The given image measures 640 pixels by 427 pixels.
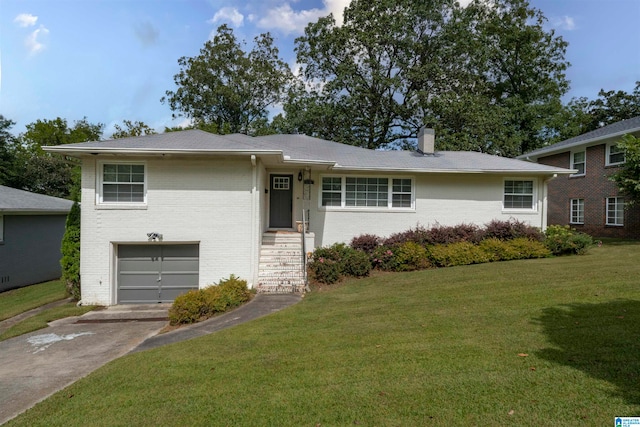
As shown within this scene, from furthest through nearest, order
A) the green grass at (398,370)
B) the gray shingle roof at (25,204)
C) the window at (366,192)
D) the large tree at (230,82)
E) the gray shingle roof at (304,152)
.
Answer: the large tree at (230,82), the gray shingle roof at (25,204), the window at (366,192), the gray shingle roof at (304,152), the green grass at (398,370)

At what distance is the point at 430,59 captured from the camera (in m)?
26.0

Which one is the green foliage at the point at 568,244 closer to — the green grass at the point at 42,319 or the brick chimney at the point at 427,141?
the brick chimney at the point at 427,141

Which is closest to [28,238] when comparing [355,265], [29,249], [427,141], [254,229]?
[29,249]

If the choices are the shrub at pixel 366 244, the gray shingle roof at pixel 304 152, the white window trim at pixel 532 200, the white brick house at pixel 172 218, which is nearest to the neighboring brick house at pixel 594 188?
the white window trim at pixel 532 200

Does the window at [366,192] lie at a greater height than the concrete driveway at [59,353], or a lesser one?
Result: greater

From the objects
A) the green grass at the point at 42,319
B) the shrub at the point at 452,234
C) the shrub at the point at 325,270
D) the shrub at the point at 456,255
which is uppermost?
the shrub at the point at 452,234

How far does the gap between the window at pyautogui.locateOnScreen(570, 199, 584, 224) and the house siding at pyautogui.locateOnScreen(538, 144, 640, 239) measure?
179 mm

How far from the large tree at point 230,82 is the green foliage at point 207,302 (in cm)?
2309

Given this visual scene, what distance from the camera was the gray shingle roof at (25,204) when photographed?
13697 mm

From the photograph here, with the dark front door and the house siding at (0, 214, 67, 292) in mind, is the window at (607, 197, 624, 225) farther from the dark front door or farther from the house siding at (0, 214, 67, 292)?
the house siding at (0, 214, 67, 292)

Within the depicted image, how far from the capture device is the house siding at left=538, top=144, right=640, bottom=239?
53.3 feet

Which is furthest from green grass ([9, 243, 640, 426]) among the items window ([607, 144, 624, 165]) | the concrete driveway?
window ([607, 144, 624, 165])

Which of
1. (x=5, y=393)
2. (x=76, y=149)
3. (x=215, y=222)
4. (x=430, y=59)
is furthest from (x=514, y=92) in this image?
(x=5, y=393)

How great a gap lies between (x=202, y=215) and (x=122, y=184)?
2.31 meters
